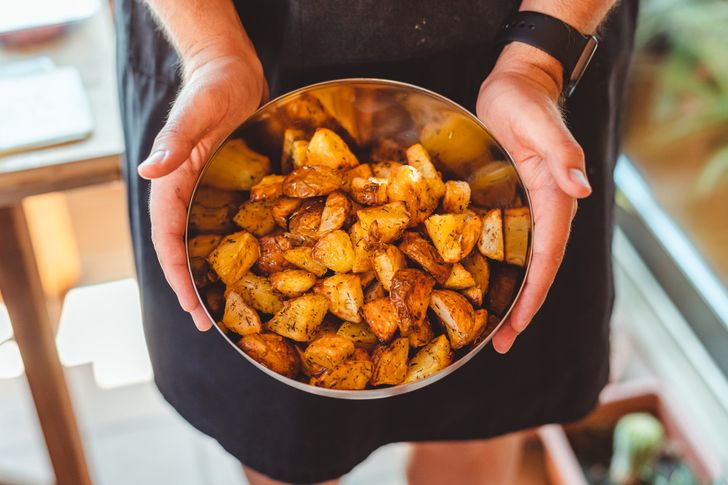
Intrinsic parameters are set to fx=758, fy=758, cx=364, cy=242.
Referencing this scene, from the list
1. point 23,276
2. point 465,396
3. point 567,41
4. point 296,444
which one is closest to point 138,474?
point 23,276

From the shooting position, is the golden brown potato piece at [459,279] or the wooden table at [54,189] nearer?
the golden brown potato piece at [459,279]

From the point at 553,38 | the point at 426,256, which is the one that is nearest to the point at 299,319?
the point at 426,256

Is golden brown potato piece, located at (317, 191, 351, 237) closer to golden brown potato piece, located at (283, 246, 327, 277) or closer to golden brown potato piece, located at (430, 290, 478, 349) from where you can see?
golden brown potato piece, located at (283, 246, 327, 277)

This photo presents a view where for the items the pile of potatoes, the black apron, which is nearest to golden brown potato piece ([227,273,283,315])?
the pile of potatoes

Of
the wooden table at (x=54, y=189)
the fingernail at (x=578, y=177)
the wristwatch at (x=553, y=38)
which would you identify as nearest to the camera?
the fingernail at (x=578, y=177)

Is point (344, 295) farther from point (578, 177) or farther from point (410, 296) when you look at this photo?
point (578, 177)

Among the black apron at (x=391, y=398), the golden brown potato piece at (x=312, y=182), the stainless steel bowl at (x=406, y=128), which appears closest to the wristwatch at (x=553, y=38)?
the black apron at (x=391, y=398)

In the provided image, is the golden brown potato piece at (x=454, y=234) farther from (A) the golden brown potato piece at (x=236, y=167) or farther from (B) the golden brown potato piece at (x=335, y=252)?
(A) the golden brown potato piece at (x=236, y=167)

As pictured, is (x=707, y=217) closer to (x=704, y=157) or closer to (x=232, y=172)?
(x=704, y=157)
